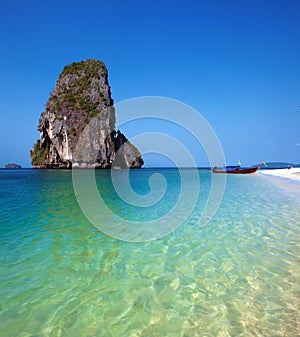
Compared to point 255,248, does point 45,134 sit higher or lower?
higher

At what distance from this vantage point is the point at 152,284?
14.6ft

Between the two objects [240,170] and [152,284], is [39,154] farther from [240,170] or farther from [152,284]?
[152,284]

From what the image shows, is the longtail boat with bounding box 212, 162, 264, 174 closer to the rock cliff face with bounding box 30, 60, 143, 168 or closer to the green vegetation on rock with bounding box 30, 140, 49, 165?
the rock cliff face with bounding box 30, 60, 143, 168

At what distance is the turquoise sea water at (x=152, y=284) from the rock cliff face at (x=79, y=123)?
261ft

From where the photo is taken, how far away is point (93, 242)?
713 centimetres

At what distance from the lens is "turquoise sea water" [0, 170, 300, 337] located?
10.6 feet

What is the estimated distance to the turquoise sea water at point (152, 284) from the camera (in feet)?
10.6

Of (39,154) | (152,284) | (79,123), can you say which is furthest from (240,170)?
(39,154)

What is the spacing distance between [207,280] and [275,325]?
1520 mm

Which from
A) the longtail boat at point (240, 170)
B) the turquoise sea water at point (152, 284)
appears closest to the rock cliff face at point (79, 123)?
the longtail boat at point (240, 170)

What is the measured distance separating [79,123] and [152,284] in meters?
92.5

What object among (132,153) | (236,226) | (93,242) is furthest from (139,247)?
(132,153)

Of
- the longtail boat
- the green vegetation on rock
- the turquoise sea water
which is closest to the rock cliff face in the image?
the green vegetation on rock

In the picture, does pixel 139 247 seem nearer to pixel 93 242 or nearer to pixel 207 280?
pixel 93 242
